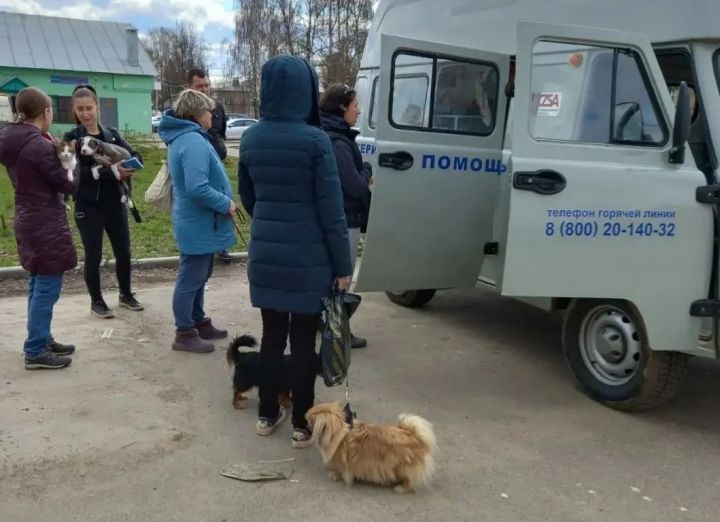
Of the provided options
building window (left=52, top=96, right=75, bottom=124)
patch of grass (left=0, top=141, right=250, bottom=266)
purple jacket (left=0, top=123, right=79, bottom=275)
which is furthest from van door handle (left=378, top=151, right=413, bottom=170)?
building window (left=52, top=96, right=75, bottom=124)

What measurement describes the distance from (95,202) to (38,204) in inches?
42.5

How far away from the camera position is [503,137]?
4.90 meters

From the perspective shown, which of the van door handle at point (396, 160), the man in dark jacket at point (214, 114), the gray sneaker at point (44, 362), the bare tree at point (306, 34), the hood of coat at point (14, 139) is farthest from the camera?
the bare tree at point (306, 34)

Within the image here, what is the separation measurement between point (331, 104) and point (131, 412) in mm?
2239

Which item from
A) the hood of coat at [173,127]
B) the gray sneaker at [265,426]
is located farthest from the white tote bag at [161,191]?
the gray sneaker at [265,426]

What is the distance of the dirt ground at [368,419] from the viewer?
3.17 meters

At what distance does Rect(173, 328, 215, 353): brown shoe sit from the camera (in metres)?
5.06

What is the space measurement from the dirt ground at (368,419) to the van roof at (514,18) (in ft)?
7.22

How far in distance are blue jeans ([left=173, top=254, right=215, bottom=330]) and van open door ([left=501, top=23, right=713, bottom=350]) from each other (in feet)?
7.13

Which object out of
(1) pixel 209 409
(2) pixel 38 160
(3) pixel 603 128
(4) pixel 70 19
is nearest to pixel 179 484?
(1) pixel 209 409

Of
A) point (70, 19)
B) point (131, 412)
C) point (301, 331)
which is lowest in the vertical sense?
point (131, 412)

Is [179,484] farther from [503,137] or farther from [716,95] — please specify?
[716,95]

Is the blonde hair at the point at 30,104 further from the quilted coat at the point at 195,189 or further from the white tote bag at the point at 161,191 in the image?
the white tote bag at the point at 161,191

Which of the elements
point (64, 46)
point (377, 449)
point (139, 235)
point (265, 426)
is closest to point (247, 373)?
point (265, 426)
